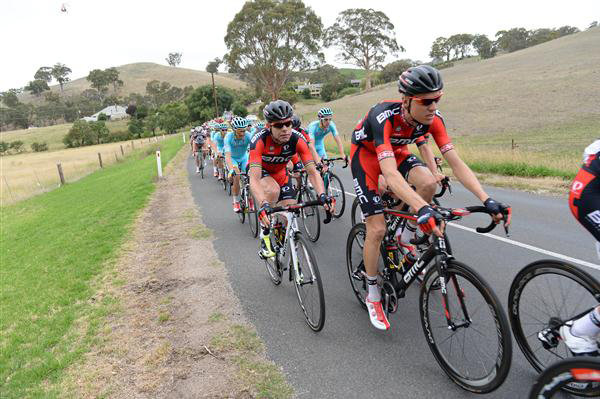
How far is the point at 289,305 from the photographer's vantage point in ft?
14.9

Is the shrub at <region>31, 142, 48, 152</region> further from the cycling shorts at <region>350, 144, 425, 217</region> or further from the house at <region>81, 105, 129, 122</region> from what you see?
the cycling shorts at <region>350, 144, 425, 217</region>

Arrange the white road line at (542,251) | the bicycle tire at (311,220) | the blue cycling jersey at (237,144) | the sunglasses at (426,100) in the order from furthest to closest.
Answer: the blue cycling jersey at (237,144) → the bicycle tire at (311,220) → the white road line at (542,251) → the sunglasses at (426,100)

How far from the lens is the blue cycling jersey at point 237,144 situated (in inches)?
337

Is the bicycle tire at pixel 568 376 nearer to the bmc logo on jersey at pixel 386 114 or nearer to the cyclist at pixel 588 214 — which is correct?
the cyclist at pixel 588 214

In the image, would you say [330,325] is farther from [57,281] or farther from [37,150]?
[37,150]

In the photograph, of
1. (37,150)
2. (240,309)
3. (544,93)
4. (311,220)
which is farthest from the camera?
(37,150)

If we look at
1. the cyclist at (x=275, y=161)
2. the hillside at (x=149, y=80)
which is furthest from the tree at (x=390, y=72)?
the cyclist at (x=275, y=161)

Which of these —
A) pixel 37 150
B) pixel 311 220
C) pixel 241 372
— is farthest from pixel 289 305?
pixel 37 150

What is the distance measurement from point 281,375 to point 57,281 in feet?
16.1

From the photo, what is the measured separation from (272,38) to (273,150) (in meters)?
50.3

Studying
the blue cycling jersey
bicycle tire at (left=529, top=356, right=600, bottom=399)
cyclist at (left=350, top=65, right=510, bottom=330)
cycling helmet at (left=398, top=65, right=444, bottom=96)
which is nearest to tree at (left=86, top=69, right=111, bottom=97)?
the blue cycling jersey

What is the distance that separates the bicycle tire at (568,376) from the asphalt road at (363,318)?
0.68 m

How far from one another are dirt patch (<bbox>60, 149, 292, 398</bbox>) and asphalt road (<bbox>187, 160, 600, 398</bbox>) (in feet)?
0.76

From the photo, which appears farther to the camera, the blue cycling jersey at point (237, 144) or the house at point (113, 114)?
the house at point (113, 114)
